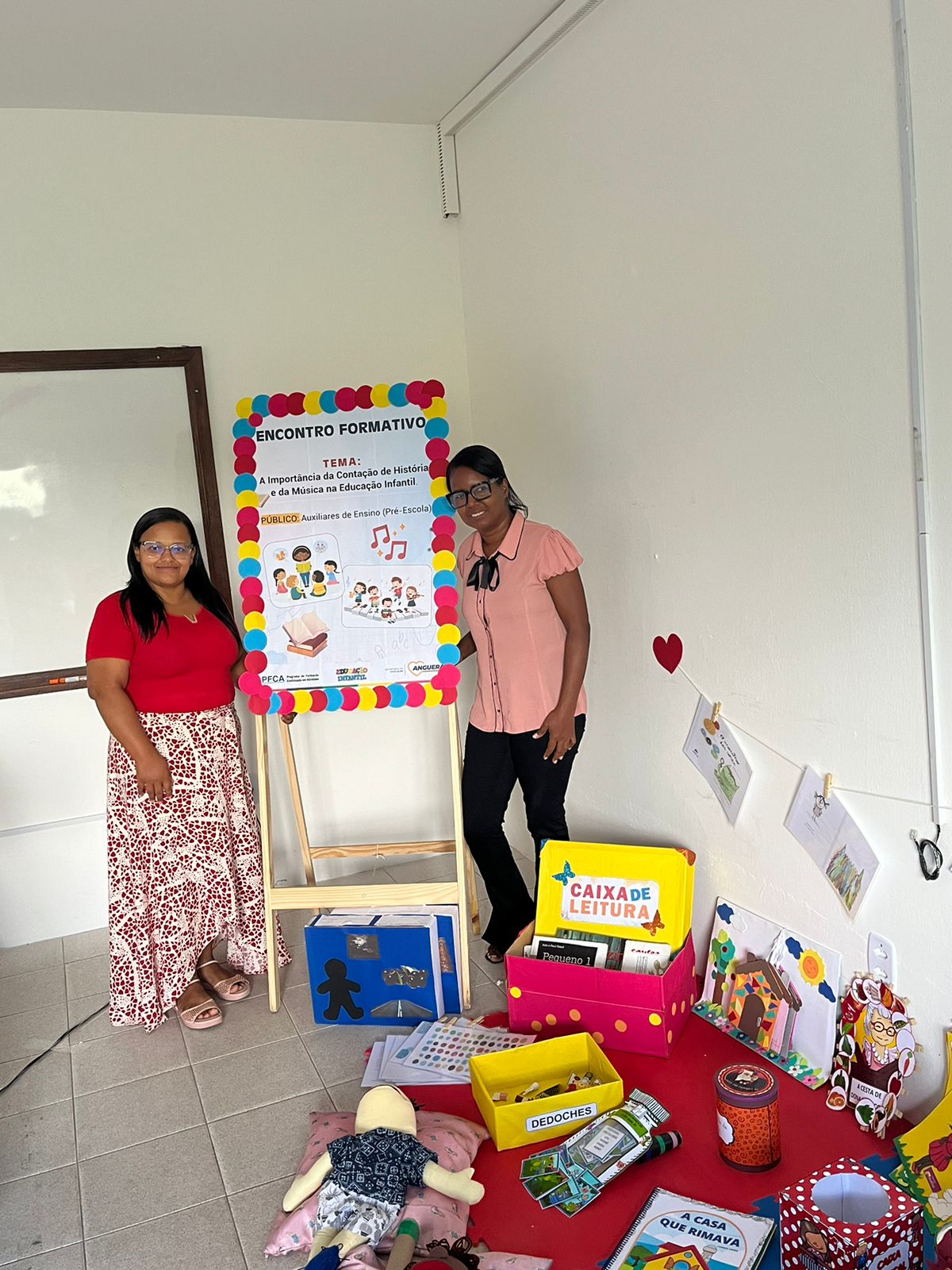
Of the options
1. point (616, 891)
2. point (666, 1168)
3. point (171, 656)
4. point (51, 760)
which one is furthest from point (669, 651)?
point (51, 760)

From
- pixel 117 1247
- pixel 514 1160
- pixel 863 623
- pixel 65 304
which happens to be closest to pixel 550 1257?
pixel 514 1160

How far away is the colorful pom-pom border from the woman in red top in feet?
0.65

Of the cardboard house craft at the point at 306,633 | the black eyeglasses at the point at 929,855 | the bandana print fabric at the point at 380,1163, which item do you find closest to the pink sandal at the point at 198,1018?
the bandana print fabric at the point at 380,1163

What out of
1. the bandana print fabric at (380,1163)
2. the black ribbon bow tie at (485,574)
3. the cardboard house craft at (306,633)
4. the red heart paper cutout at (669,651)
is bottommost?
the bandana print fabric at (380,1163)

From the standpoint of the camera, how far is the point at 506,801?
120 inches

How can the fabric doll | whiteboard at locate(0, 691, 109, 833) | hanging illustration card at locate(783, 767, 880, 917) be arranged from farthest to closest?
whiteboard at locate(0, 691, 109, 833) < hanging illustration card at locate(783, 767, 880, 917) < the fabric doll

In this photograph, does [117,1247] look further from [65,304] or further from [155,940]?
[65,304]

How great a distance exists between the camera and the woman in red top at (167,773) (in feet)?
9.29

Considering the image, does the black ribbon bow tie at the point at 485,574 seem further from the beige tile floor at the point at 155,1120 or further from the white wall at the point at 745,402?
the beige tile floor at the point at 155,1120

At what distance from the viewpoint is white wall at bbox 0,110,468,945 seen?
334 centimetres

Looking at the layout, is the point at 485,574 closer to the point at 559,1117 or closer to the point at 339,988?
the point at 339,988

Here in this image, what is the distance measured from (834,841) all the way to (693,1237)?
846mm

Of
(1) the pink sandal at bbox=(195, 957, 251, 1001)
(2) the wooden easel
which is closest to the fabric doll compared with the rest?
(2) the wooden easel

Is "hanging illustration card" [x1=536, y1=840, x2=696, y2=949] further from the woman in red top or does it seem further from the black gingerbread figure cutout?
the woman in red top
